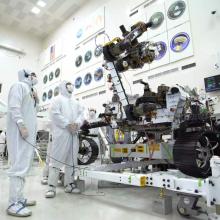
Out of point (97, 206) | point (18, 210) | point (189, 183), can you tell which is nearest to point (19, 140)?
point (18, 210)

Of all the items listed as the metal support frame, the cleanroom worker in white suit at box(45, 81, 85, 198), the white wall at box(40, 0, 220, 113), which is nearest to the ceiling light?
the white wall at box(40, 0, 220, 113)

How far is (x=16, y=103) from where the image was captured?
2262mm

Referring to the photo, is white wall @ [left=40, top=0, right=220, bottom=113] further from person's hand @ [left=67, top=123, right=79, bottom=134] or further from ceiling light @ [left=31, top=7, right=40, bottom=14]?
ceiling light @ [left=31, top=7, right=40, bottom=14]

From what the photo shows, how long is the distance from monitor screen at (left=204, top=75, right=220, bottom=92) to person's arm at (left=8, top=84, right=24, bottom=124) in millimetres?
3300

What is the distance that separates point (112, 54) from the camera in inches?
104

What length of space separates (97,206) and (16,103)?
132 centimetres

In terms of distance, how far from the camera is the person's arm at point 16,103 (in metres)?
2.22

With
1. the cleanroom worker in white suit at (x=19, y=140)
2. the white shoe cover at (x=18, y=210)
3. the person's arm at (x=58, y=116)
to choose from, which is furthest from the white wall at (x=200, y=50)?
the white shoe cover at (x=18, y=210)

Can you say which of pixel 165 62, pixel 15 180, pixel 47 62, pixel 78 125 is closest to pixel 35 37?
pixel 47 62

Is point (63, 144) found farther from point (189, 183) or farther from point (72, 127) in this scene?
point (189, 183)

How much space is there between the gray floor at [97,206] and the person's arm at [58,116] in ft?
2.94

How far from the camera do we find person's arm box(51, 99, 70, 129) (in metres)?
3.01

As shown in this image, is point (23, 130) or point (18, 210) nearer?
point (18, 210)

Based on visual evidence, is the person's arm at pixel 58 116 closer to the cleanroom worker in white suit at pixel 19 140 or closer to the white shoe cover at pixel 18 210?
the cleanroom worker in white suit at pixel 19 140
